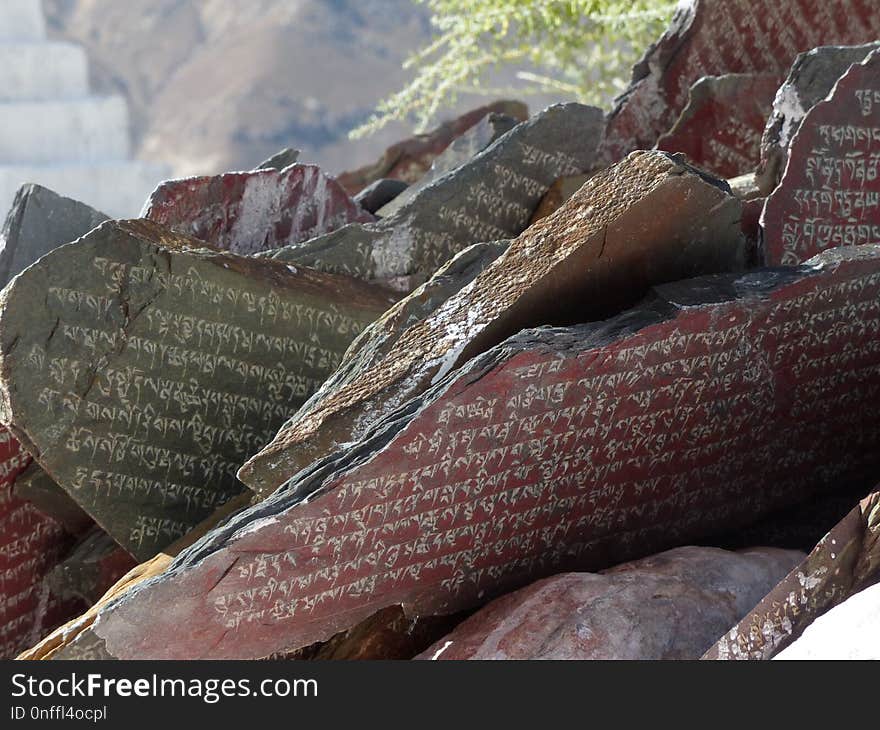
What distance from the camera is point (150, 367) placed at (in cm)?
344

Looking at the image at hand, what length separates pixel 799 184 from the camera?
372cm

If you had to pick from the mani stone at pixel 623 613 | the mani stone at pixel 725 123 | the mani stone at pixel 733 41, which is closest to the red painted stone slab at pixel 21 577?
the mani stone at pixel 623 613

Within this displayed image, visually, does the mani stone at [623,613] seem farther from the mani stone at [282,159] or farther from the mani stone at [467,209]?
the mani stone at [282,159]

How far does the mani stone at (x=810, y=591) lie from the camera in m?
2.39

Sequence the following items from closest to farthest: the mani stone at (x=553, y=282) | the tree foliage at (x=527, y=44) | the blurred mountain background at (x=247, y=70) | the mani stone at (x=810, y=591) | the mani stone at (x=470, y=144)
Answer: the mani stone at (x=810, y=591) → the mani stone at (x=553, y=282) → the mani stone at (x=470, y=144) → the tree foliage at (x=527, y=44) → the blurred mountain background at (x=247, y=70)

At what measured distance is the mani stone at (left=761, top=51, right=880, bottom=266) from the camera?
3.68 metres

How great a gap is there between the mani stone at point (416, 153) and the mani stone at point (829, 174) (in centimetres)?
273

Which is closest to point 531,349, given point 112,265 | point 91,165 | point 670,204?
point 670,204

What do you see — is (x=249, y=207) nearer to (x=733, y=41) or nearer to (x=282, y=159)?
(x=282, y=159)

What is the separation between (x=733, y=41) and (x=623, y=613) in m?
3.23

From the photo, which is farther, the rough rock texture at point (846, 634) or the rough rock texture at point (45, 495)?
the rough rock texture at point (45, 495)

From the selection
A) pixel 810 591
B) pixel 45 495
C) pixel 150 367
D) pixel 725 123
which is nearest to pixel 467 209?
pixel 150 367

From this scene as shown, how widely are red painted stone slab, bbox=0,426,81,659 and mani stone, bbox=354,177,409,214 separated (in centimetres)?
186

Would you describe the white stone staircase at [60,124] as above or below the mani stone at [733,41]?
above
